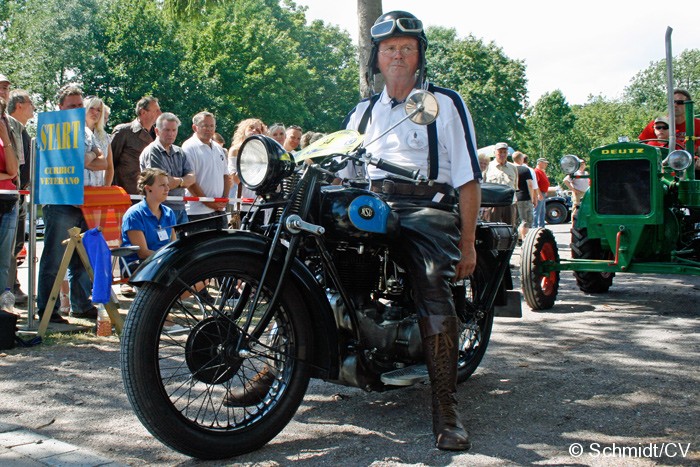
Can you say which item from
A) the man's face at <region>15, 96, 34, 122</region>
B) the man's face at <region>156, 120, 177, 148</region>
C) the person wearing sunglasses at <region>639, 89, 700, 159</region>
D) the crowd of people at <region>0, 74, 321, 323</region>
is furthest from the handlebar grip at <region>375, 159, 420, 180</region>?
the person wearing sunglasses at <region>639, 89, 700, 159</region>

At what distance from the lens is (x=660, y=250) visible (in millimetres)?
8484

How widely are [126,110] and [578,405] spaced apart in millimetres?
40689

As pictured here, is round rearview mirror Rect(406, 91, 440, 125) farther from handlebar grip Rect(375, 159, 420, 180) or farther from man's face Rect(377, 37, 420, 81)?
man's face Rect(377, 37, 420, 81)

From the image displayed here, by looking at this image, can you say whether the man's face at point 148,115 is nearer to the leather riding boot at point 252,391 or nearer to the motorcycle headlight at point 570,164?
the motorcycle headlight at point 570,164

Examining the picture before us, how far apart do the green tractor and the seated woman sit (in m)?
3.48

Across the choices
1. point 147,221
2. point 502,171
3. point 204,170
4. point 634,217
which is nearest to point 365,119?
point 147,221

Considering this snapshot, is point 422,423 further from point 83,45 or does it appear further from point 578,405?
point 83,45

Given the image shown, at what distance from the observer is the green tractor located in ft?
26.4

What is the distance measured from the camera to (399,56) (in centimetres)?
416

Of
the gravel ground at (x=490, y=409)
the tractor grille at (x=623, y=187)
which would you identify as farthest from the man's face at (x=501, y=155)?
the gravel ground at (x=490, y=409)

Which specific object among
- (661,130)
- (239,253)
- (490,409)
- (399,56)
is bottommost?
(490,409)

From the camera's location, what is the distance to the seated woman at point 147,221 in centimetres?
677

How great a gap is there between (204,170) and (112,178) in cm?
125

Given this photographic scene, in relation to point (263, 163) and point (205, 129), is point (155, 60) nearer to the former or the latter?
point (205, 129)
